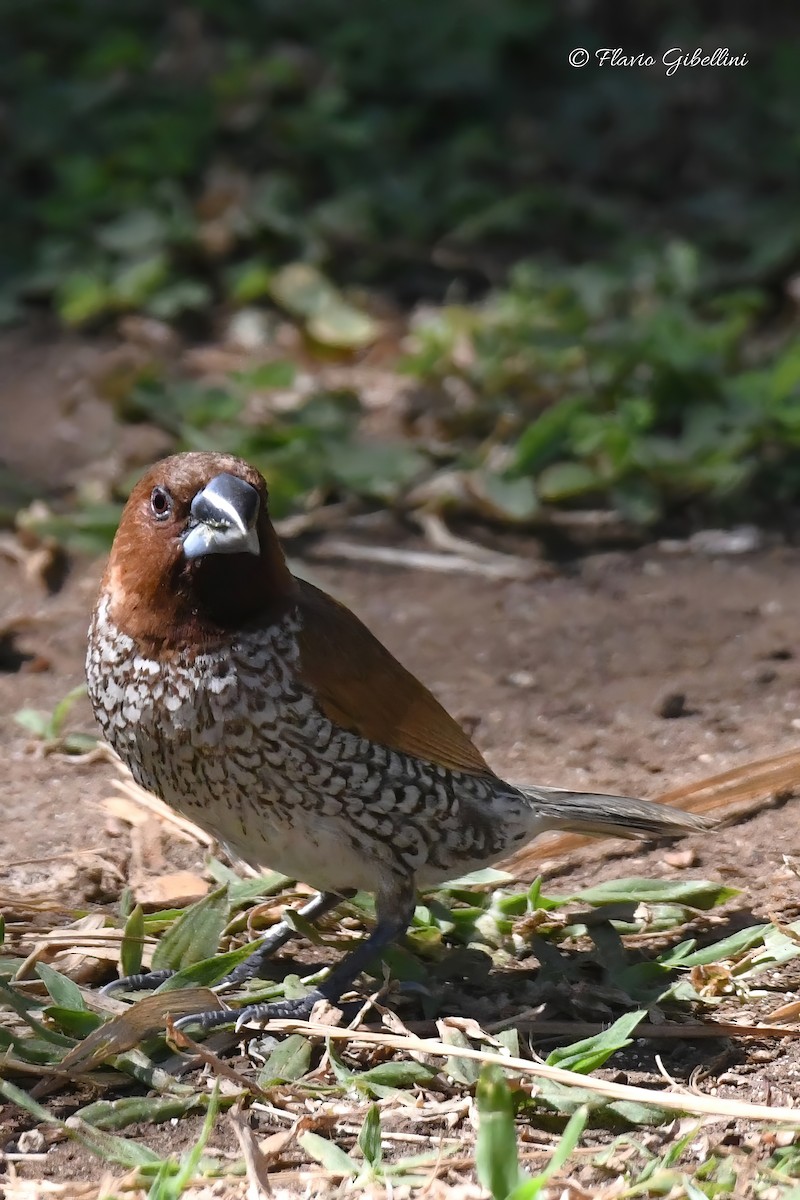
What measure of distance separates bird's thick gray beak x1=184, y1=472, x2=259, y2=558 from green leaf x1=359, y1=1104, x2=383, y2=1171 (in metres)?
1.19

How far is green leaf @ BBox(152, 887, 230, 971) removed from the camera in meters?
3.78

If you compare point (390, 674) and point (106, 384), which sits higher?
point (106, 384)

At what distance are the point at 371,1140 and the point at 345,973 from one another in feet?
2.30

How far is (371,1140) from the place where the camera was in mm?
3137

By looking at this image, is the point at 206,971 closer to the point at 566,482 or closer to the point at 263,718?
the point at 263,718

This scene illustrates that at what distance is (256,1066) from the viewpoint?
139 inches

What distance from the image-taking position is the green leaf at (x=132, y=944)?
3.72 m

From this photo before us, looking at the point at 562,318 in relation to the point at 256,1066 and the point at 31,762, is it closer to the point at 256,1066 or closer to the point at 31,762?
the point at 31,762

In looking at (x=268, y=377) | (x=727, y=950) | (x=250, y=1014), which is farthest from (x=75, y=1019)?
(x=268, y=377)

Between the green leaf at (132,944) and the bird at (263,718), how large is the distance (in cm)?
3

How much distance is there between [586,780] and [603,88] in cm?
560

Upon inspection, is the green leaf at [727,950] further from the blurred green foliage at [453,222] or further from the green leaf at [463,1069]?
the blurred green foliage at [453,222]

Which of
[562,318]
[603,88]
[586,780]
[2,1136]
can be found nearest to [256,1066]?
[2,1136]

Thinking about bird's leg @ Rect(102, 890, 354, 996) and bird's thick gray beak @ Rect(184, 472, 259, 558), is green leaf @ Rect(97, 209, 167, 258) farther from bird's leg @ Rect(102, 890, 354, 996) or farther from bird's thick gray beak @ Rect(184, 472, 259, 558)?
bird's thick gray beak @ Rect(184, 472, 259, 558)
